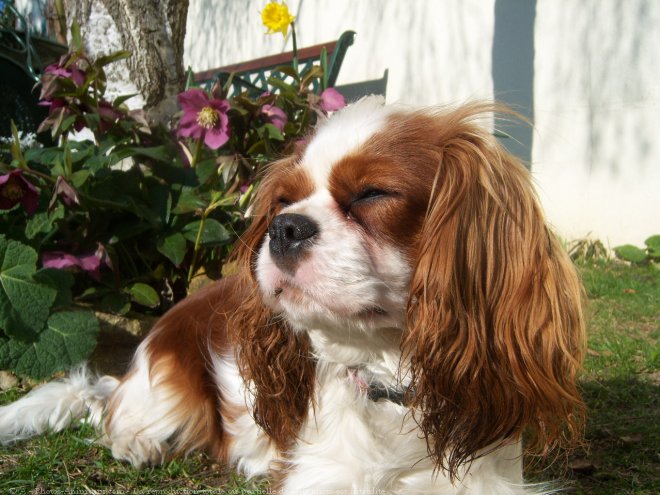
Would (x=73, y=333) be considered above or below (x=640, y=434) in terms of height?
above

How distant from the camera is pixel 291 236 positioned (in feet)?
5.18

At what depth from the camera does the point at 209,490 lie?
7.07 ft

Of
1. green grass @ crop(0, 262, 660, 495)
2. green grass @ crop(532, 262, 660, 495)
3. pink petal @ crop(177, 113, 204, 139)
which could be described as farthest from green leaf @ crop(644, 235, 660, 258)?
pink petal @ crop(177, 113, 204, 139)

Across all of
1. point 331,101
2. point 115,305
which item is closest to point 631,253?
point 331,101

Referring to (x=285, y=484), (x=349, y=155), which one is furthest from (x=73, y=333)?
(x=349, y=155)

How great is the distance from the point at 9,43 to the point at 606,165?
176 inches

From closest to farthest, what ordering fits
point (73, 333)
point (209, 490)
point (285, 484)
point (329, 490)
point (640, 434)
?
point (329, 490)
point (285, 484)
point (209, 490)
point (640, 434)
point (73, 333)

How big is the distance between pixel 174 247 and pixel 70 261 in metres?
0.44

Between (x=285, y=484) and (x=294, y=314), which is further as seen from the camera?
(x=285, y=484)

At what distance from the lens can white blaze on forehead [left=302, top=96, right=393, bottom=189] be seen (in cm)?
171

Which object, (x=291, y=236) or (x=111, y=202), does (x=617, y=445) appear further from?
(x=111, y=202)

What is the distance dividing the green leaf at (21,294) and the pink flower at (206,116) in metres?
0.93

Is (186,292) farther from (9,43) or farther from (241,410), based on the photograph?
(9,43)

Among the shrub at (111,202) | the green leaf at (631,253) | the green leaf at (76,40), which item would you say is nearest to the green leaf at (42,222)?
the shrub at (111,202)
